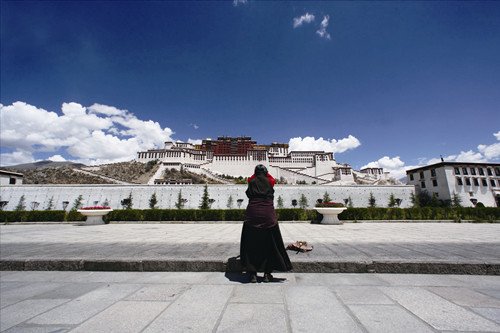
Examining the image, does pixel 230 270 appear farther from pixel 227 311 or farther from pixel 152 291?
pixel 227 311

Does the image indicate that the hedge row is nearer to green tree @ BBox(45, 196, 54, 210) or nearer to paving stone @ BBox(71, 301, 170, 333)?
green tree @ BBox(45, 196, 54, 210)

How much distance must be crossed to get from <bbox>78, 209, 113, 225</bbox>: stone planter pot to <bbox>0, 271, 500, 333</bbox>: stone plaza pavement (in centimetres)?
1410

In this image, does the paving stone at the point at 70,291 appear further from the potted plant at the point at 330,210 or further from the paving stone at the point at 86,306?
the potted plant at the point at 330,210

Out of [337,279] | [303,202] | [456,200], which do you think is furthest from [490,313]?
[456,200]

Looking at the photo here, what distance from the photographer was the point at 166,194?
36.5 meters

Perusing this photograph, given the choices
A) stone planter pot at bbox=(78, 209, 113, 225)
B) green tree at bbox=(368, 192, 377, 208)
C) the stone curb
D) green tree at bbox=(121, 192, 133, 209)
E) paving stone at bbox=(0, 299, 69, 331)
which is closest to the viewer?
paving stone at bbox=(0, 299, 69, 331)

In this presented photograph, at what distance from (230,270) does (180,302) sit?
5.02ft

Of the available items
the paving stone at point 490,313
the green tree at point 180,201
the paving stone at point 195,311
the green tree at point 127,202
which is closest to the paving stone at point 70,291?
the paving stone at point 195,311

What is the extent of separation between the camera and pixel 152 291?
3.44 metres

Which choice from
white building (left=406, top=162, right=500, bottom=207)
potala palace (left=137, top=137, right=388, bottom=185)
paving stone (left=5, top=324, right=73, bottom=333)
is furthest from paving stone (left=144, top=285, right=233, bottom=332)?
potala palace (left=137, top=137, right=388, bottom=185)

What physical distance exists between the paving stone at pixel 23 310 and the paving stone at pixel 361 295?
3.71m

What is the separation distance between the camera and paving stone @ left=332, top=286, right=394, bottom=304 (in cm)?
296

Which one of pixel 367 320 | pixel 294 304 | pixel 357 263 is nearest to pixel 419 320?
pixel 367 320

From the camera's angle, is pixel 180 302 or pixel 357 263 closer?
pixel 180 302
